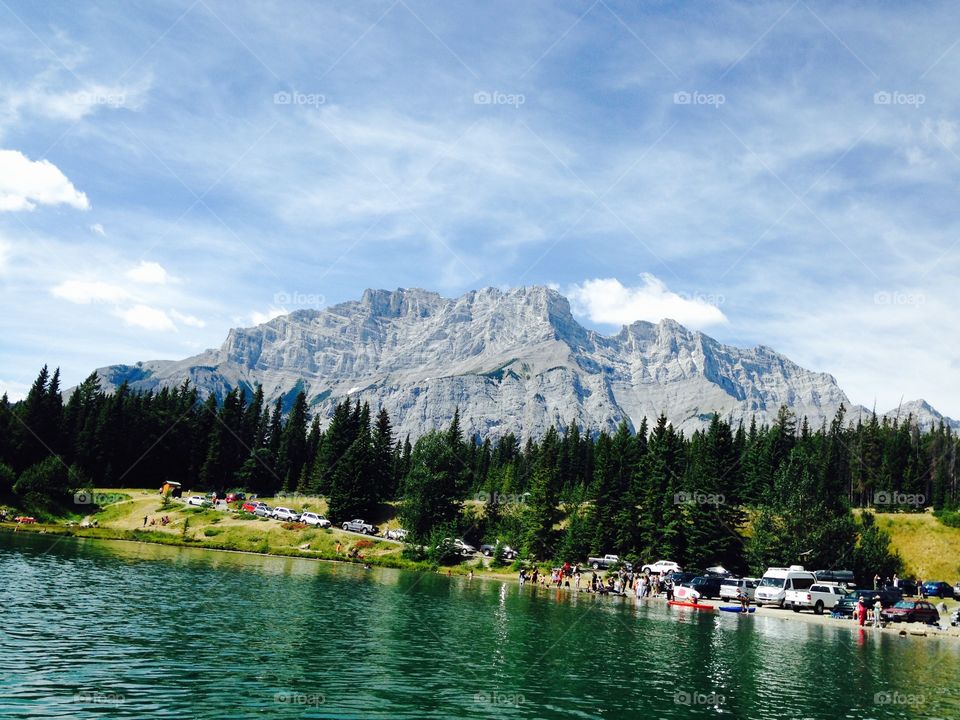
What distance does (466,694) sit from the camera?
22.8m

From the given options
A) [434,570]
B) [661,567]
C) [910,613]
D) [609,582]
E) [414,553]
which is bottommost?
[434,570]

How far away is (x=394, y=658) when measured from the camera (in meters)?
27.6

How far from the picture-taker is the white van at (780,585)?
2522 inches

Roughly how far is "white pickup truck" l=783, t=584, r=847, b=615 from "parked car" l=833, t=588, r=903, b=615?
2.37 ft

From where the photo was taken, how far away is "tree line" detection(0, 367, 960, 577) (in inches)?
3588

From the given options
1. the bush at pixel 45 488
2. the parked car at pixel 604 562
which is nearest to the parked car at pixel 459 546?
the parked car at pixel 604 562

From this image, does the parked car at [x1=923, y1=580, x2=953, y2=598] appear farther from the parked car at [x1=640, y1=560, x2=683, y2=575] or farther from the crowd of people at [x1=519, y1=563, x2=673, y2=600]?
the crowd of people at [x1=519, y1=563, x2=673, y2=600]

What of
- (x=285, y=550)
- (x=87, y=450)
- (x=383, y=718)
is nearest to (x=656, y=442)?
(x=285, y=550)

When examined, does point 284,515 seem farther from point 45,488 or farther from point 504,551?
point 504,551

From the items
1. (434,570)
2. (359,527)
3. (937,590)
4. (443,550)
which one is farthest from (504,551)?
(937,590)

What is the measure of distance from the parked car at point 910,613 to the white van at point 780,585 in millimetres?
7049

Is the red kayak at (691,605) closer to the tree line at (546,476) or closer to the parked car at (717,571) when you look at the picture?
the parked car at (717,571)

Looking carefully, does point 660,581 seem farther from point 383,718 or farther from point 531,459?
point 531,459

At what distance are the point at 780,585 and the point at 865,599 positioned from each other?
8.27 meters
